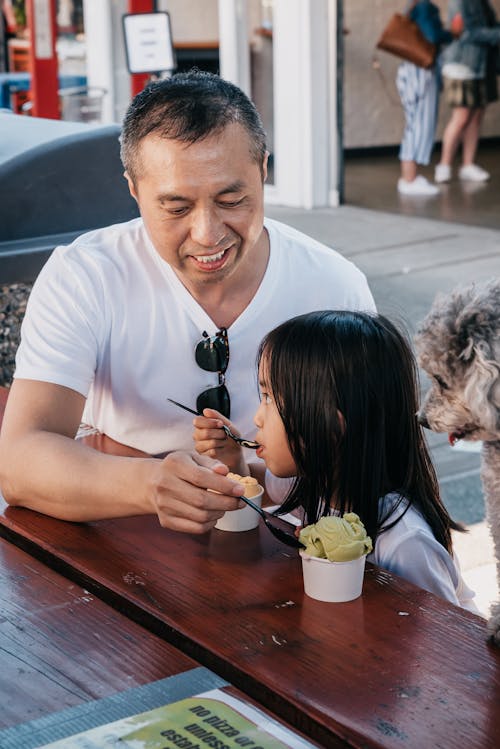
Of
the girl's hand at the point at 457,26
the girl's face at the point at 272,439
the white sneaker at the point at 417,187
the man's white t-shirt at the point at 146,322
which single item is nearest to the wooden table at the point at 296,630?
the girl's face at the point at 272,439

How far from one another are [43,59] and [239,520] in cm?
559

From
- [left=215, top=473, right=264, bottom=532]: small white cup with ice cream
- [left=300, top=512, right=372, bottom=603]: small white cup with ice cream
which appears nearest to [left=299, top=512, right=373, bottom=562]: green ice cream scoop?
[left=300, top=512, right=372, bottom=603]: small white cup with ice cream

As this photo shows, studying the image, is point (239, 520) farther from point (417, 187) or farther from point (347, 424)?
point (417, 187)

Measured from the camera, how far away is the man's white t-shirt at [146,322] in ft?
7.12

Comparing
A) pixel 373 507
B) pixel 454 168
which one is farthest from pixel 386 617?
pixel 454 168

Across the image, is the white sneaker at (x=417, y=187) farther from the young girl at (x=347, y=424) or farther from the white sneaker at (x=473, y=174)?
the young girl at (x=347, y=424)

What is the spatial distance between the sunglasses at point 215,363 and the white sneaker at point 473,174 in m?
9.21

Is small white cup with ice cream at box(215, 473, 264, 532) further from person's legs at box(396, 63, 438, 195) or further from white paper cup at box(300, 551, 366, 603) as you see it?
person's legs at box(396, 63, 438, 195)

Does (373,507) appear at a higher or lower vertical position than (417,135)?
higher

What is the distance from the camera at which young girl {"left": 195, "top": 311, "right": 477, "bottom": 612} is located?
1890 mm

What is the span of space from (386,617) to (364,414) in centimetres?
50

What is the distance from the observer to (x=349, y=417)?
6.19ft

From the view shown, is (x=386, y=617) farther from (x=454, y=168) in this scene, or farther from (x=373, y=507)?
(x=454, y=168)

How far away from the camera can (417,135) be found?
31.8 feet
